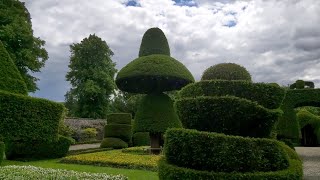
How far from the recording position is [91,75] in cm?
4106

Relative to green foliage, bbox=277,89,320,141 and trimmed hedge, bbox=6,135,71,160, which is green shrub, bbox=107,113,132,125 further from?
green foliage, bbox=277,89,320,141

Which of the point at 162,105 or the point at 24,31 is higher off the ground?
the point at 24,31

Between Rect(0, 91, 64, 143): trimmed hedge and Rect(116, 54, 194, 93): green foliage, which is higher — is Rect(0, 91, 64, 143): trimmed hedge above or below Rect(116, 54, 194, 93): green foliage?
below

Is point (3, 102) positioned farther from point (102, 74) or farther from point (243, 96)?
point (102, 74)

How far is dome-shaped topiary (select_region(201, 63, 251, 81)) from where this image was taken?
34.3ft

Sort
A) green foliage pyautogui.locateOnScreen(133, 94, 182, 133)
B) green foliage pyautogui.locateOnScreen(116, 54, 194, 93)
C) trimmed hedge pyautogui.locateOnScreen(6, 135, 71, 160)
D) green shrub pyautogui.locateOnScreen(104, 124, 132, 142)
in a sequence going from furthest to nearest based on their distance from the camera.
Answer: green shrub pyautogui.locateOnScreen(104, 124, 132, 142), green foliage pyautogui.locateOnScreen(133, 94, 182, 133), green foliage pyautogui.locateOnScreen(116, 54, 194, 93), trimmed hedge pyautogui.locateOnScreen(6, 135, 71, 160)

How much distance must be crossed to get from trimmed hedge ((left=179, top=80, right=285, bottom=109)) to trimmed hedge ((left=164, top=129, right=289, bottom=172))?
1.38 meters

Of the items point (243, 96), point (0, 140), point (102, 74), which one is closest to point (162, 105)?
point (0, 140)

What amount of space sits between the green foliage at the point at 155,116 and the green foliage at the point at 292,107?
7338 mm

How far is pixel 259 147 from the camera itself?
27.4 ft

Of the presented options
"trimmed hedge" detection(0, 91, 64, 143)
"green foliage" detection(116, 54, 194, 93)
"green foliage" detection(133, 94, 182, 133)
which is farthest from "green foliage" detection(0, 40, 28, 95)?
"green foliage" detection(133, 94, 182, 133)

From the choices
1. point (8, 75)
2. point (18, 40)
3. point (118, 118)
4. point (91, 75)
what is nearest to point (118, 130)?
point (118, 118)

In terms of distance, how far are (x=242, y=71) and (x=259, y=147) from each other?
2.97 meters

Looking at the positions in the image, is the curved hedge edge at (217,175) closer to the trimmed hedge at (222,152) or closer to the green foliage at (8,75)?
the trimmed hedge at (222,152)
